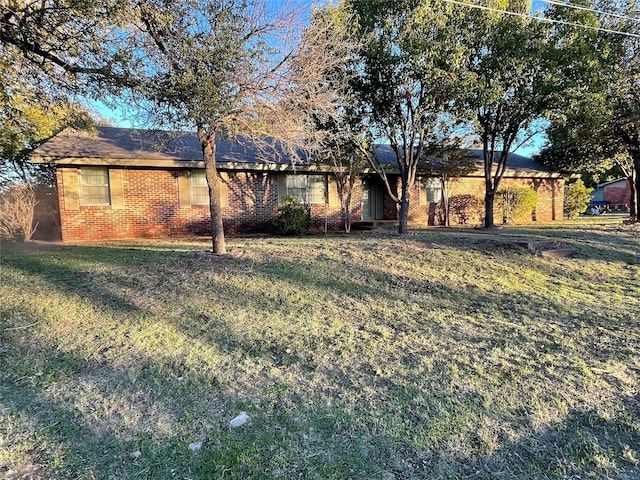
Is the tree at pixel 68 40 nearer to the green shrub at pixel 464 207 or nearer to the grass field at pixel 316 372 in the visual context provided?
the grass field at pixel 316 372

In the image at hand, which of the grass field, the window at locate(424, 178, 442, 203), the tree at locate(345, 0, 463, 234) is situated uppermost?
the tree at locate(345, 0, 463, 234)

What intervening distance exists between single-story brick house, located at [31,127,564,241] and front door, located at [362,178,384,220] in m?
0.05

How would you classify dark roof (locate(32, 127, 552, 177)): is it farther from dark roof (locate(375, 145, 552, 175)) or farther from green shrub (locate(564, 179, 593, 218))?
green shrub (locate(564, 179, 593, 218))

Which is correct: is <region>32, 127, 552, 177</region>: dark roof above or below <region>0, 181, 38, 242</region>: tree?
above

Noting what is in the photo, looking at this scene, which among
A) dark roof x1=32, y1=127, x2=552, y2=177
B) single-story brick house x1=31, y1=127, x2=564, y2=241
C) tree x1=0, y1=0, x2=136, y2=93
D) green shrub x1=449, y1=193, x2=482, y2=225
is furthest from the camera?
green shrub x1=449, y1=193, x2=482, y2=225

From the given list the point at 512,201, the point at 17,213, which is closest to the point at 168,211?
the point at 17,213

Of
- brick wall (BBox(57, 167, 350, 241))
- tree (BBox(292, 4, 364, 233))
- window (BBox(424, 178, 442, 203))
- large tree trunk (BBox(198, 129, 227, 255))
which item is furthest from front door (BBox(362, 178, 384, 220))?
large tree trunk (BBox(198, 129, 227, 255))

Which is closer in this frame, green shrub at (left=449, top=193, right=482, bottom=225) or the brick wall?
the brick wall

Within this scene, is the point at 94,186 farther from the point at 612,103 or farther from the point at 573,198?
the point at 573,198

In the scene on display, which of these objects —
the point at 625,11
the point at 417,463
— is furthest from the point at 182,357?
the point at 625,11

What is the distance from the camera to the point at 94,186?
11.5 m

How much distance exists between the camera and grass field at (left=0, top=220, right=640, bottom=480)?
8.08ft

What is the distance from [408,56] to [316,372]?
7740 millimetres

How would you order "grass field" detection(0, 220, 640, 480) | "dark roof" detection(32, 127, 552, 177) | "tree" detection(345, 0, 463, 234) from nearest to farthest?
"grass field" detection(0, 220, 640, 480) < "tree" detection(345, 0, 463, 234) < "dark roof" detection(32, 127, 552, 177)
